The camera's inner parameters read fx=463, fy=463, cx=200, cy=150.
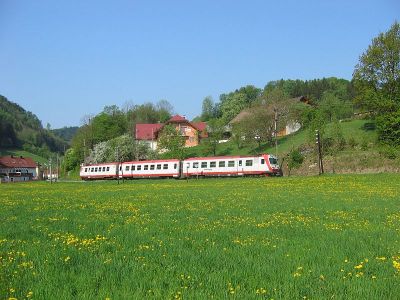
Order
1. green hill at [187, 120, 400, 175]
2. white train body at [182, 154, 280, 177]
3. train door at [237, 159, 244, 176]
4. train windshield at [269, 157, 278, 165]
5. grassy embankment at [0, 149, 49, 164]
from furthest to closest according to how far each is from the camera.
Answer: grassy embankment at [0, 149, 49, 164]
train door at [237, 159, 244, 176]
white train body at [182, 154, 280, 177]
train windshield at [269, 157, 278, 165]
green hill at [187, 120, 400, 175]

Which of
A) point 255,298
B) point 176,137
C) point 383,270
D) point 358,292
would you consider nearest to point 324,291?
point 358,292

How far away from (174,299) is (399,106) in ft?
186

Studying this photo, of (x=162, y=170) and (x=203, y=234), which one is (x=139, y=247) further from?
(x=162, y=170)

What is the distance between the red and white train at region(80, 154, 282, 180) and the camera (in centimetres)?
5494

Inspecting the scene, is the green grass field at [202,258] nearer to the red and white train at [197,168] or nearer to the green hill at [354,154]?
the green hill at [354,154]

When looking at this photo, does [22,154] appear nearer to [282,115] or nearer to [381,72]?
[282,115]

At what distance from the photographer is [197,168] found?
60.4 metres

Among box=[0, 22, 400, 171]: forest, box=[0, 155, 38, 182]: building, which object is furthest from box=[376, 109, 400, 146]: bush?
box=[0, 155, 38, 182]: building

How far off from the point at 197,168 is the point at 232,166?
18.3ft

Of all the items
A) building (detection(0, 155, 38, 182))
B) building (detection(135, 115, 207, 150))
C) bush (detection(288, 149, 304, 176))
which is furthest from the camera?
building (detection(0, 155, 38, 182))

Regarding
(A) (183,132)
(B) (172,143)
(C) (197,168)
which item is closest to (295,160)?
(C) (197,168)

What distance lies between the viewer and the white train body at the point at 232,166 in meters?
54.5

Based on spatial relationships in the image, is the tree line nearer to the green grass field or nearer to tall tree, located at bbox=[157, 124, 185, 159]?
tall tree, located at bbox=[157, 124, 185, 159]

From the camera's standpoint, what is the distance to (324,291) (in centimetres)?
602
